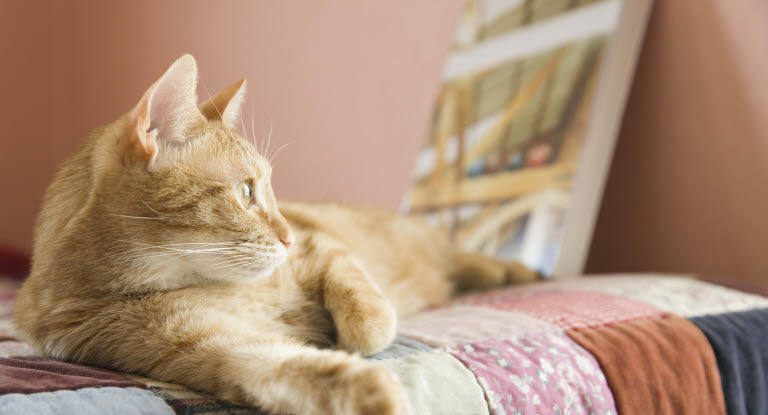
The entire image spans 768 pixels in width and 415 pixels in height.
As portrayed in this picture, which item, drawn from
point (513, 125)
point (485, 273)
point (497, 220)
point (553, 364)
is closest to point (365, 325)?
point (553, 364)

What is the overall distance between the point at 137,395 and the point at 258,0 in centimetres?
118

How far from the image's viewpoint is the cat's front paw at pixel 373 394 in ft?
1.88

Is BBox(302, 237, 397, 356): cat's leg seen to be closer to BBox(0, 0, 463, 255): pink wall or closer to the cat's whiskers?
the cat's whiskers

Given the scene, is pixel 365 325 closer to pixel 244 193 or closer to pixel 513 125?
pixel 244 193

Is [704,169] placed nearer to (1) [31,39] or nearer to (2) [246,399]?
(2) [246,399]

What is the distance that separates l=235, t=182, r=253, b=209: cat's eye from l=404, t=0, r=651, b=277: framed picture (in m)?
1.37

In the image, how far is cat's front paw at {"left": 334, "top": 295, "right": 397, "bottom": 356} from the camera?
88 cm

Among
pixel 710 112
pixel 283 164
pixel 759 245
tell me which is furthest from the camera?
pixel 710 112

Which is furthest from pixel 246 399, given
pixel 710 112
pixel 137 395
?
pixel 710 112

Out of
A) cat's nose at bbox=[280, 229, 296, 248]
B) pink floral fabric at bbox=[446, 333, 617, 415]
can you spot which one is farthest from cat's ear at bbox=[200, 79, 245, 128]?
pink floral fabric at bbox=[446, 333, 617, 415]

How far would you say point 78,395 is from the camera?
66 centimetres

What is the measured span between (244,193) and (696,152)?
1.66m

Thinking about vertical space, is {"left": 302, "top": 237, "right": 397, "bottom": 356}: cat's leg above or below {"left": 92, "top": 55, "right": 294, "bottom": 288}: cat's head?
below

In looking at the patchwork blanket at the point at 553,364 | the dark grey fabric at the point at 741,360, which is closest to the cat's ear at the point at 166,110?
the patchwork blanket at the point at 553,364
